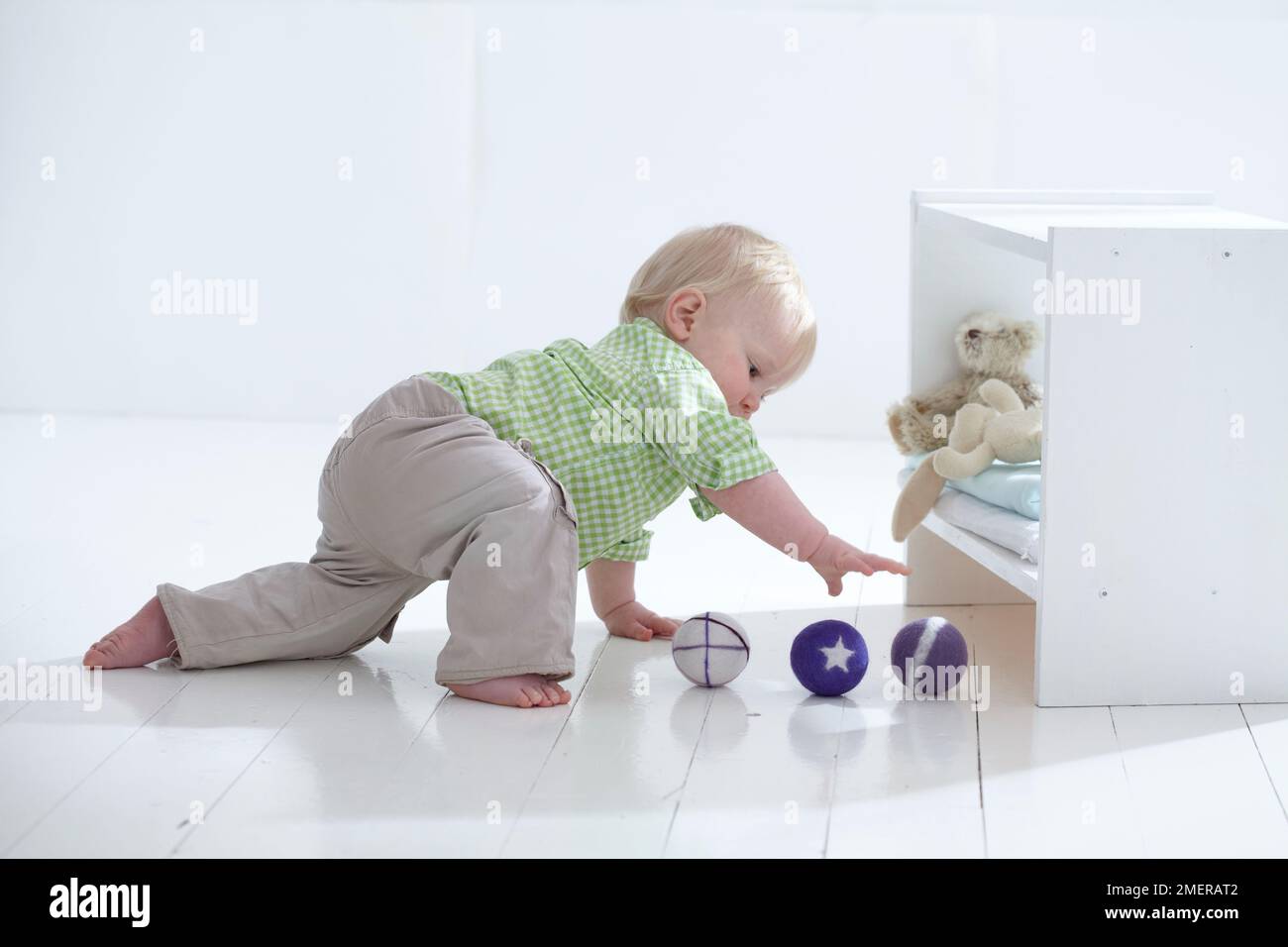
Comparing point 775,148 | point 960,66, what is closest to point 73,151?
point 775,148

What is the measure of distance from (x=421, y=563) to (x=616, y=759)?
0.30 meters

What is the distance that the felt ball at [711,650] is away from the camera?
1398 mm

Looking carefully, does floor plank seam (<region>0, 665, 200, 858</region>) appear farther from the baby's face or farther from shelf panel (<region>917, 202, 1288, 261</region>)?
shelf panel (<region>917, 202, 1288, 261</region>)

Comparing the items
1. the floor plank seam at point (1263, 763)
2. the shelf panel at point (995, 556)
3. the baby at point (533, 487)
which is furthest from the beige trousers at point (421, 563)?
the floor plank seam at point (1263, 763)

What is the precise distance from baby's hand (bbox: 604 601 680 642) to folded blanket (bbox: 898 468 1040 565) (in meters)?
0.31

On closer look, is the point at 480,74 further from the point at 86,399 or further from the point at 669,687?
the point at 669,687

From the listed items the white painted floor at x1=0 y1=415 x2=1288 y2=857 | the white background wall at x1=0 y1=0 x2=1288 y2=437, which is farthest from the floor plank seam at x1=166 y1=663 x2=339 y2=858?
the white background wall at x1=0 y1=0 x2=1288 y2=437

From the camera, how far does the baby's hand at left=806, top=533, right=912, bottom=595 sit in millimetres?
1304

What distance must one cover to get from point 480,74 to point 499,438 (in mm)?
1728

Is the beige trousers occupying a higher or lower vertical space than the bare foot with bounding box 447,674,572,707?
higher

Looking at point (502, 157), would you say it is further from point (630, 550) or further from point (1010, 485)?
point (1010, 485)

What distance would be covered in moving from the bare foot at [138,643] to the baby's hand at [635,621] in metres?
0.44

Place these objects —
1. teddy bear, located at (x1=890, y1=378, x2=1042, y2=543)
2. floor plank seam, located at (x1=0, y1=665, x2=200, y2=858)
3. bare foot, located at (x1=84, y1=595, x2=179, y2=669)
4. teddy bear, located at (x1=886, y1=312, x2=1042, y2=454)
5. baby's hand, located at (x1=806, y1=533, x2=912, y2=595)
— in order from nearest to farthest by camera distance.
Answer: floor plank seam, located at (x1=0, y1=665, x2=200, y2=858), baby's hand, located at (x1=806, y1=533, x2=912, y2=595), bare foot, located at (x1=84, y1=595, x2=179, y2=669), teddy bear, located at (x1=890, y1=378, x2=1042, y2=543), teddy bear, located at (x1=886, y1=312, x2=1042, y2=454)
